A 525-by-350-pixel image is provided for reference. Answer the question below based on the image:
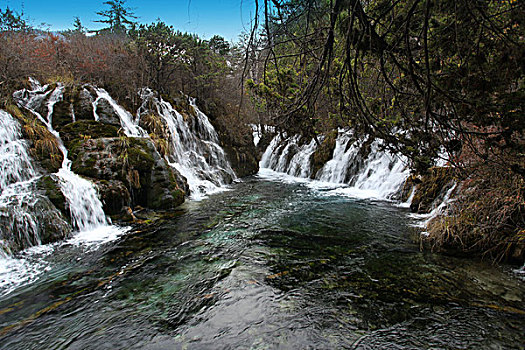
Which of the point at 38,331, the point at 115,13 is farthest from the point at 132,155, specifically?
the point at 115,13

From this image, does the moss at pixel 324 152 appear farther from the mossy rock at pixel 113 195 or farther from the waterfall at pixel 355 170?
the mossy rock at pixel 113 195

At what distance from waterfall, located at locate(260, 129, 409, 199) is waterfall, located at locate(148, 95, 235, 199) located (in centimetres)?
440

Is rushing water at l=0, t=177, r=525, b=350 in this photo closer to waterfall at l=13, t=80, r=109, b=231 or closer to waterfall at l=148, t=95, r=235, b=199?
waterfall at l=13, t=80, r=109, b=231

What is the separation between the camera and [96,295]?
394 cm

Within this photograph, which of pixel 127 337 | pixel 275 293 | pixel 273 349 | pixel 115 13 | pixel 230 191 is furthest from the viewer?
pixel 115 13

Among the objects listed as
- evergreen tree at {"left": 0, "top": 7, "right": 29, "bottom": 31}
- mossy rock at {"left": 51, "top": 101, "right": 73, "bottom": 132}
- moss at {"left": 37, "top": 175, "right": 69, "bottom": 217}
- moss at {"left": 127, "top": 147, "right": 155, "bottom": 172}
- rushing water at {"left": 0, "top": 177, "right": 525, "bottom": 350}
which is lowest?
rushing water at {"left": 0, "top": 177, "right": 525, "bottom": 350}

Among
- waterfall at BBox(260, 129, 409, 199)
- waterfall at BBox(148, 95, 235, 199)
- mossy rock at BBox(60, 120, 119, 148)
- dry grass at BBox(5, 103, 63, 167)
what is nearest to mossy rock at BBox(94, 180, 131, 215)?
dry grass at BBox(5, 103, 63, 167)

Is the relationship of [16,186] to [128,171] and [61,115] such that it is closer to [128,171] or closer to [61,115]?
[128,171]

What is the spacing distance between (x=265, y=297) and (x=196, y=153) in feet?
38.2

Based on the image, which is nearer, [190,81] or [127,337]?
[127,337]

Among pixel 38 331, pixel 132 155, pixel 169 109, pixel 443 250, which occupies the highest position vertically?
pixel 169 109

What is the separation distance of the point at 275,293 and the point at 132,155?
7.16m

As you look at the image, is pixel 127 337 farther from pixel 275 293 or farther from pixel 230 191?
pixel 230 191

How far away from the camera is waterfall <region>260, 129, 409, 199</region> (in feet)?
34.0
